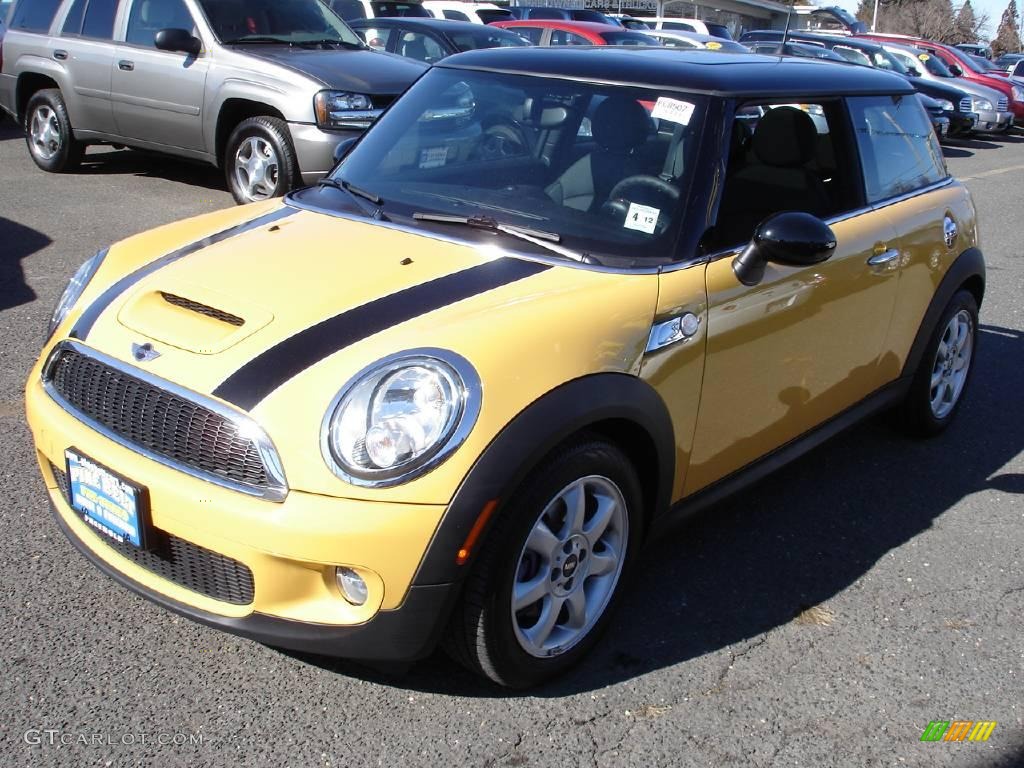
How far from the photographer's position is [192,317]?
269 cm

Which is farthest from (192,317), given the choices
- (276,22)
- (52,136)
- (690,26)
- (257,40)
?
(690,26)

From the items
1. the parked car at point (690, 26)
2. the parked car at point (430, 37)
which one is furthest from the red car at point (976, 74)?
the parked car at point (430, 37)

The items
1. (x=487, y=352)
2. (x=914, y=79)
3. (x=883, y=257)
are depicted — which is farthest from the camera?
(x=914, y=79)

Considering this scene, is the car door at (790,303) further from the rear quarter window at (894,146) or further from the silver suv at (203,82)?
the silver suv at (203,82)

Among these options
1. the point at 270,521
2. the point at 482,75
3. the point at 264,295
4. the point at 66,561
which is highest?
the point at 482,75

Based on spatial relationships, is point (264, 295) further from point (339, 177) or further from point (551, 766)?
point (551, 766)

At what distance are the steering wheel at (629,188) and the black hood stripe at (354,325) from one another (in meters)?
0.35

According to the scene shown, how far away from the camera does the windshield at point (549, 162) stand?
306 cm

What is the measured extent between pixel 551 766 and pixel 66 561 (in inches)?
64.2

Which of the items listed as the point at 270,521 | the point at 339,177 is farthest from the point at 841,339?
the point at 270,521

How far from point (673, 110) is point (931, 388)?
2010 mm

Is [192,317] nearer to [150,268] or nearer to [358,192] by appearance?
[150,268]

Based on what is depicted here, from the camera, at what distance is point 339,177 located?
3.66 metres

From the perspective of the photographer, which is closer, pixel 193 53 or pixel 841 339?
pixel 841 339
